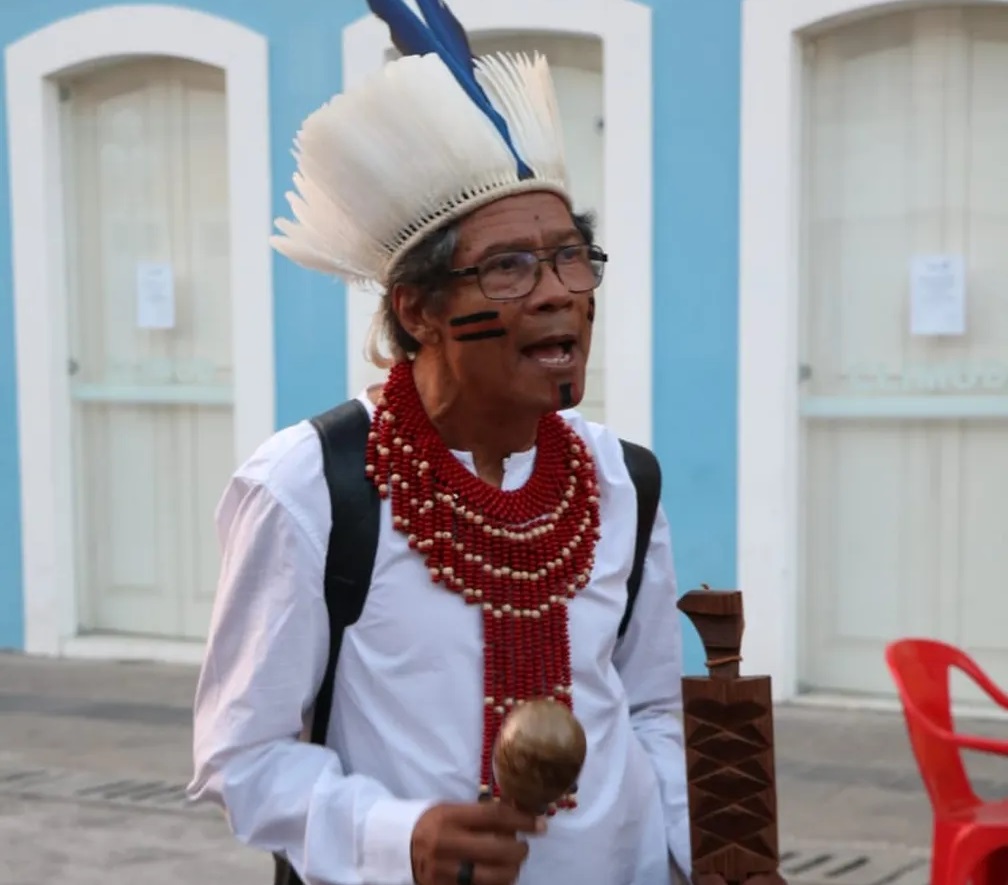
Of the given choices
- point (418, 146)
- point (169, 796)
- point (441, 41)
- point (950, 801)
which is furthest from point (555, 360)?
point (169, 796)

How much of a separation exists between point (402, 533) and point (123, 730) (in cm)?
519

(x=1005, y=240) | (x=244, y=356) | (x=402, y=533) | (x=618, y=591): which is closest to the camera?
(x=402, y=533)

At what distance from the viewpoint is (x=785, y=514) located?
6566 millimetres

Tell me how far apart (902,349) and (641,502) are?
455cm

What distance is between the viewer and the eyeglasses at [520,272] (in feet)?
6.34

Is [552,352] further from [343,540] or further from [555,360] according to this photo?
[343,540]

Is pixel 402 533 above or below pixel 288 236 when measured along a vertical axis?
below

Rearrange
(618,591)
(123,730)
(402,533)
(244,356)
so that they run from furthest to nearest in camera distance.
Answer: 1. (244,356)
2. (123,730)
3. (618,591)
4. (402,533)

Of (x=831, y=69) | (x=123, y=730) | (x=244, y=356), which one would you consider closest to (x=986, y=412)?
(x=831, y=69)

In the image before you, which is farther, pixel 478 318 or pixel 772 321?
pixel 772 321

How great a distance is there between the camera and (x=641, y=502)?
7.19 ft

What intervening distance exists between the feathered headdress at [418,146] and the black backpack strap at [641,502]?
395mm

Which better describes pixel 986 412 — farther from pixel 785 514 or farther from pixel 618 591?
pixel 618 591

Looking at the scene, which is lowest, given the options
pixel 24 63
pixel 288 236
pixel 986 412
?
pixel 986 412
